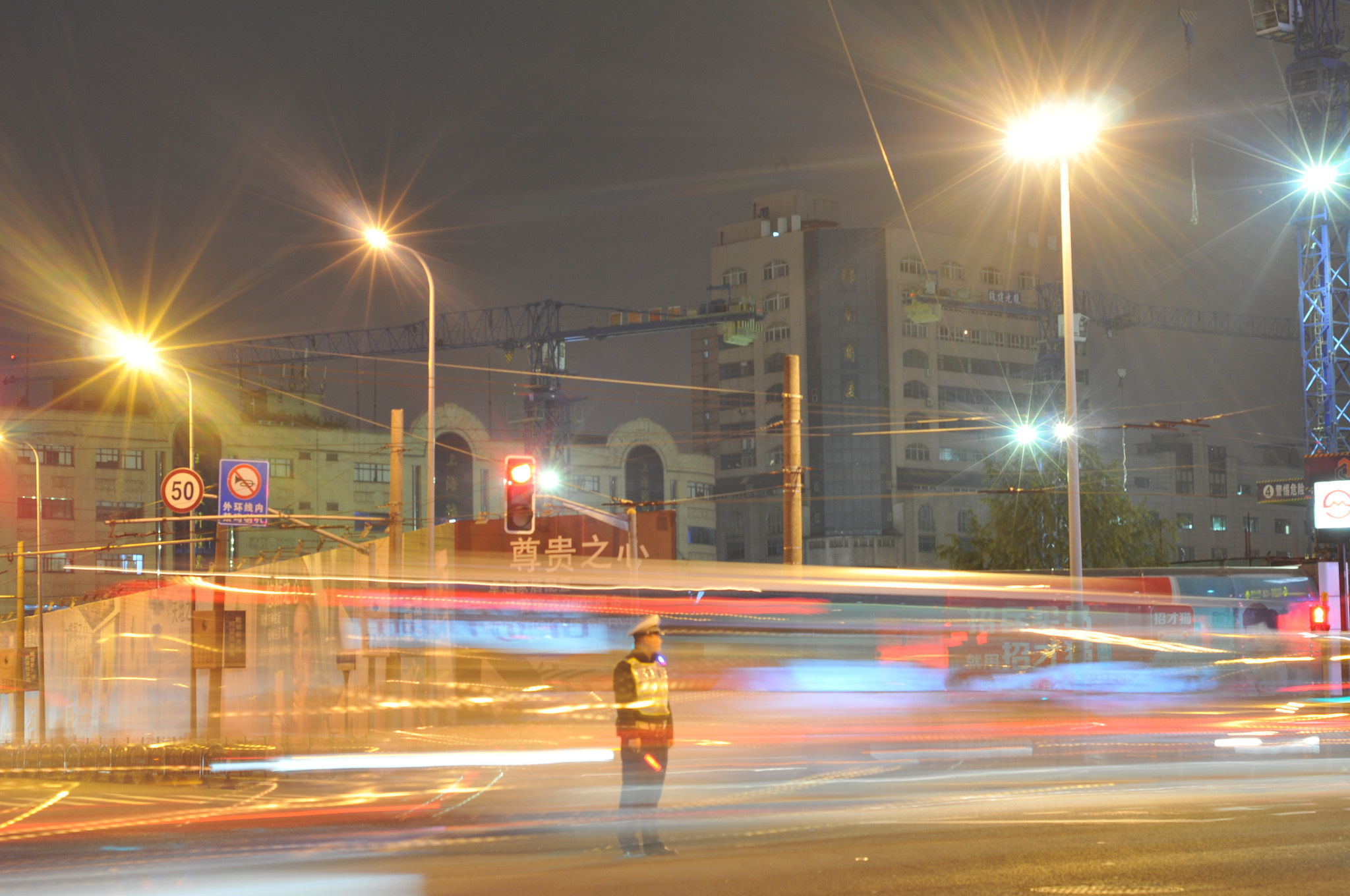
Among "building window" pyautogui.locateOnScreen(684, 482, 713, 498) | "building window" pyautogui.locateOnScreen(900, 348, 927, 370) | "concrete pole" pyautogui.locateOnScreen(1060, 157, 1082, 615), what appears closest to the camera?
"concrete pole" pyautogui.locateOnScreen(1060, 157, 1082, 615)

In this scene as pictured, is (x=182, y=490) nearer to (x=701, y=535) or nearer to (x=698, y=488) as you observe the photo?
(x=698, y=488)

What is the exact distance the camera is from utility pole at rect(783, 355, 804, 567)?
21.3 m

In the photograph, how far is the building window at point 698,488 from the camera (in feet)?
269

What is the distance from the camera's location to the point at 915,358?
308ft

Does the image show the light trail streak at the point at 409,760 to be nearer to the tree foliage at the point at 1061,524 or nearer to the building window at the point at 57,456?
the tree foliage at the point at 1061,524

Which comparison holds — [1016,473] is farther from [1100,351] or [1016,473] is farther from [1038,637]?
[1100,351]

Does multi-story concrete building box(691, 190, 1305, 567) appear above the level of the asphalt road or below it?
above

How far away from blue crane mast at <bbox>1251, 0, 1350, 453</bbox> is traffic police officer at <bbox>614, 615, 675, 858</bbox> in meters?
35.9

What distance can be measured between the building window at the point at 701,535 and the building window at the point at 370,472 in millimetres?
20780

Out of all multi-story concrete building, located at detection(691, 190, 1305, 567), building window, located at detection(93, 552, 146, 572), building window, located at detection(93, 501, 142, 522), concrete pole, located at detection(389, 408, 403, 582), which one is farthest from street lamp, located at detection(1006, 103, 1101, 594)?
multi-story concrete building, located at detection(691, 190, 1305, 567)

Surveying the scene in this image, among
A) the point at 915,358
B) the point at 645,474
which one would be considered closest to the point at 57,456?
the point at 645,474

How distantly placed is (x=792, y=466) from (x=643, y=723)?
12.7 meters

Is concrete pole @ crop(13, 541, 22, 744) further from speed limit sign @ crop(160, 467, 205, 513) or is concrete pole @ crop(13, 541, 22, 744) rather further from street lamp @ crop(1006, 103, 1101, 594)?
street lamp @ crop(1006, 103, 1101, 594)

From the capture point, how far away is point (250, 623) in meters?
31.7
